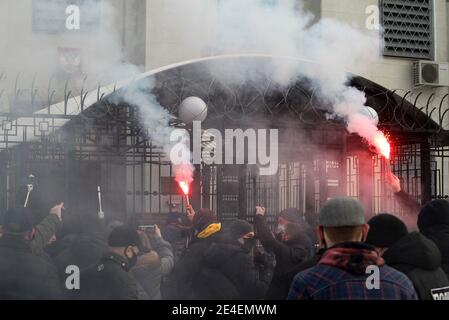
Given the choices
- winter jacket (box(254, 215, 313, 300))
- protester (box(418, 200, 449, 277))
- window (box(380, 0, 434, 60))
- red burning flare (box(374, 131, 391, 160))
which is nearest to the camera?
protester (box(418, 200, 449, 277))

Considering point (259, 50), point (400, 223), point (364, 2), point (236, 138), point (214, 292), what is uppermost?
point (364, 2)

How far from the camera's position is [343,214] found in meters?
3.05

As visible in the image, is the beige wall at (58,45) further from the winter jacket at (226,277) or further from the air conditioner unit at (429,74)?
the winter jacket at (226,277)

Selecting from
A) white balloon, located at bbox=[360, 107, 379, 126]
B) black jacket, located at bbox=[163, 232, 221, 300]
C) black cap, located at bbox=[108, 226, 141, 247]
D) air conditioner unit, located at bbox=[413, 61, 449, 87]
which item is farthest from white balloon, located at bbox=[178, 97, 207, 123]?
air conditioner unit, located at bbox=[413, 61, 449, 87]

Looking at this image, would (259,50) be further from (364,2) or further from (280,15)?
(364,2)

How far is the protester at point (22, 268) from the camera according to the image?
12.5 ft

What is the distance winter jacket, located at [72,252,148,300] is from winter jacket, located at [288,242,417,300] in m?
1.34

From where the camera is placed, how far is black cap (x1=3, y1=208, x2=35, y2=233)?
3998 millimetres

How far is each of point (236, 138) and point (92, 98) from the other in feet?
7.46

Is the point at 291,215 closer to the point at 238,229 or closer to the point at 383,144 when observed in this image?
the point at 238,229

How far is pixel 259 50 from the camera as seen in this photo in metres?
11.8

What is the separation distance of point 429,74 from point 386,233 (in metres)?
12.4

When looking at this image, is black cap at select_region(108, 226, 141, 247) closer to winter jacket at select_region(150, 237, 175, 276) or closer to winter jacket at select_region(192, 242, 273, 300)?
winter jacket at select_region(192, 242, 273, 300)
